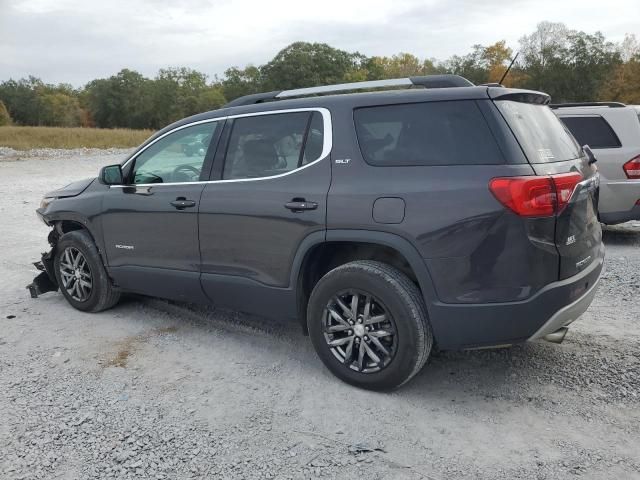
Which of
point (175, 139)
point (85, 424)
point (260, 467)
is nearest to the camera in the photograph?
point (260, 467)

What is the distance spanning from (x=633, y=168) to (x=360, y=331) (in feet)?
18.3

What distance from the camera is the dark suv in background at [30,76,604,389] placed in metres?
3.14

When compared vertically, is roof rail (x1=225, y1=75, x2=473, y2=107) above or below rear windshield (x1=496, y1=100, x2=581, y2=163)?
above

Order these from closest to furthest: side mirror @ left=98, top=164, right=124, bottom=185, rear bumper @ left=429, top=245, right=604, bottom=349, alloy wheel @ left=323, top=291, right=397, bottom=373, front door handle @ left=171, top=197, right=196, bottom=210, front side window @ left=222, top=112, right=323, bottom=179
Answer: rear bumper @ left=429, top=245, right=604, bottom=349 → alloy wheel @ left=323, top=291, right=397, bottom=373 → front side window @ left=222, top=112, right=323, bottom=179 → front door handle @ left=171, top=197, right=196, bottom=210 → side mirror @ left=98, top=164, right=124, bottom=185

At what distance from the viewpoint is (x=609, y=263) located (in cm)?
668

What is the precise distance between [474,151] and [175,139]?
8.40ft

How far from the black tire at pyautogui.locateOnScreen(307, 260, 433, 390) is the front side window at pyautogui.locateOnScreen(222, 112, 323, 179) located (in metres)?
0.83

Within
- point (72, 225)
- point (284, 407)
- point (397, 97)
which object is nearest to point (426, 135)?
point (397, 97)

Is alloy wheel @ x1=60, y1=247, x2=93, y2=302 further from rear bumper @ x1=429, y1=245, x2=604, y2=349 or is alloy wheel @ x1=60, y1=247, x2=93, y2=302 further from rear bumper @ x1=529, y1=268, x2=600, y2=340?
rear bumper @ x1=529, y1=268, x2=600, y2=340

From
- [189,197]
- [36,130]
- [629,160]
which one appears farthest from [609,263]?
[36,130]

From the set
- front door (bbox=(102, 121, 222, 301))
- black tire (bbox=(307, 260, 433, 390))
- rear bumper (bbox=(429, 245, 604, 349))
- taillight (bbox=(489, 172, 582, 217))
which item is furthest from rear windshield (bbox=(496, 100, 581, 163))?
front door (bbox=(102, 121, 222, 301))

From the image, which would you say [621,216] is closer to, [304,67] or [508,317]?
[508,317]

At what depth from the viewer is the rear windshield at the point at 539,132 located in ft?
10.6

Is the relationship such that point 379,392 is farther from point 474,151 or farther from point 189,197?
point 189,197
